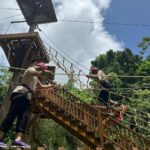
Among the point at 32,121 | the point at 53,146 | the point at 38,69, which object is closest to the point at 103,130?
the point at 38,69

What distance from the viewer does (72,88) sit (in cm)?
2155

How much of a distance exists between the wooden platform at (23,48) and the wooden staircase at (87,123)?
186 cm

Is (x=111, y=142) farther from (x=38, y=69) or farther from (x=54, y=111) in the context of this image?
(x=38, y=69)

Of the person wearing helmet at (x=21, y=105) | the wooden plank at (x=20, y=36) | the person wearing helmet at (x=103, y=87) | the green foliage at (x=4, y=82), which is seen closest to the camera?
the person wearing helmet at (x=21, y=105)

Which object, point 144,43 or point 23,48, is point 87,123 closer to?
point 23,48

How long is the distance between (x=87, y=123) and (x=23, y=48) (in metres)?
4.14

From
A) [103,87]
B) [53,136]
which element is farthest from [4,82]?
[103,87]

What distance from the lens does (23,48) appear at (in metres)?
11.3

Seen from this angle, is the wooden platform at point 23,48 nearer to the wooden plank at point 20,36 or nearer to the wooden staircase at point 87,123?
the wooden plank at point 20,36

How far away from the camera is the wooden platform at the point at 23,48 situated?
10.7 meters

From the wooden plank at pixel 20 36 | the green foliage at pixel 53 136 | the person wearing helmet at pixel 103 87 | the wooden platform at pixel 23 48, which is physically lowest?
the green foliage at pixel 53 136

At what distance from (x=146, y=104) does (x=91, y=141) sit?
1252 cm

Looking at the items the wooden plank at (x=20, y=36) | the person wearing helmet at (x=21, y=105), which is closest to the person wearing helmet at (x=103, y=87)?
the wooden plank at (x=20, y=36)

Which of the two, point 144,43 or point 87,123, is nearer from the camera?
point 87,123
